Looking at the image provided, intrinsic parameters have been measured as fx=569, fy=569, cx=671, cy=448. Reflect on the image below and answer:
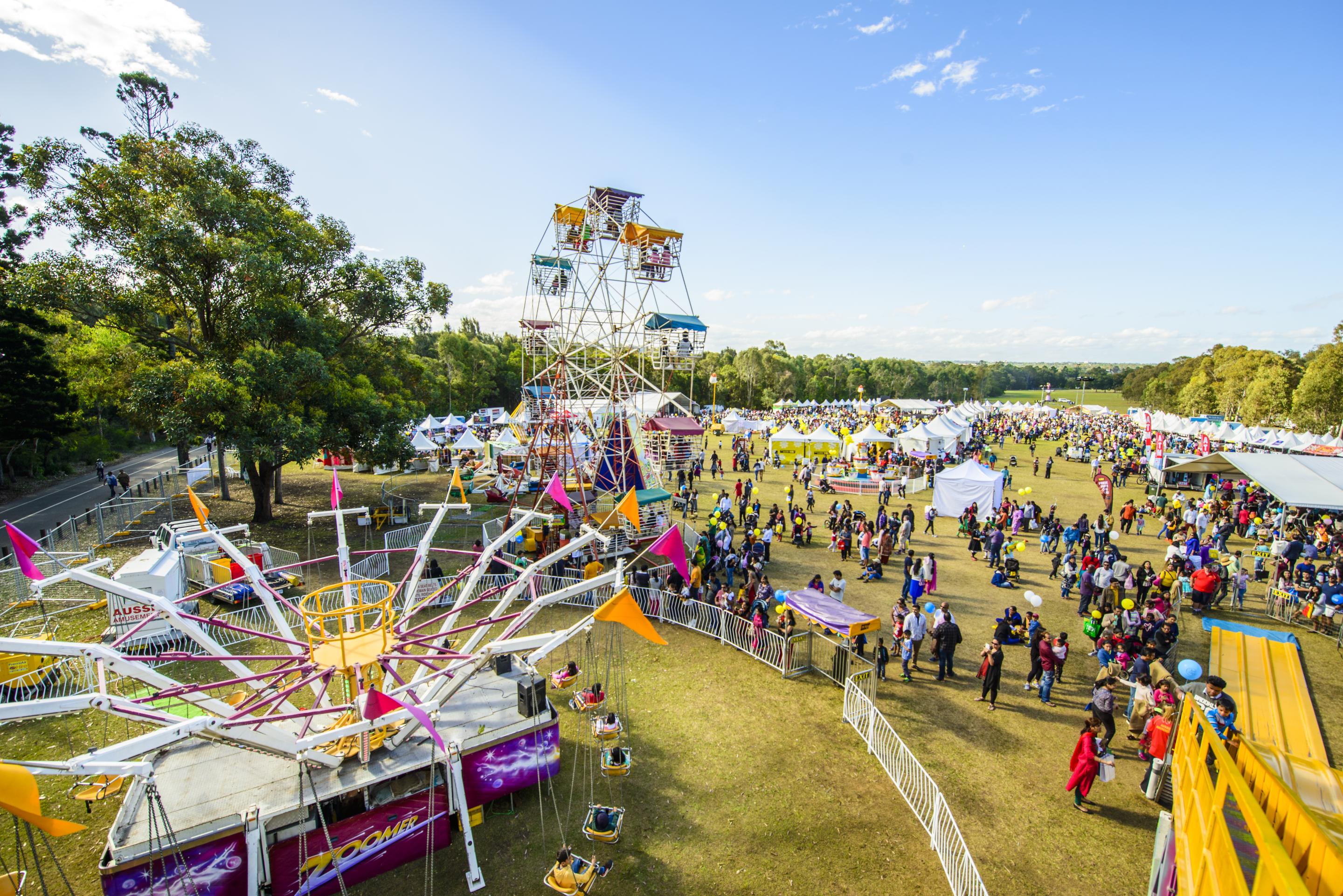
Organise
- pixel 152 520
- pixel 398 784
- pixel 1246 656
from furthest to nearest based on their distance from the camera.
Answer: pixel 152 520 < pixel 1246 656 < pixel 398 784

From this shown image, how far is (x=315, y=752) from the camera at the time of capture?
747cm

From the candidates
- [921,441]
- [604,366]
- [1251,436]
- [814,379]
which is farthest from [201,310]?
[814,379]

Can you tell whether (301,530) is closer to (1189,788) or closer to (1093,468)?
(1189,788)

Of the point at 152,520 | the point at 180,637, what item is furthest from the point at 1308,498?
the point at 152,520

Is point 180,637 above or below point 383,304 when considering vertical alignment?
below

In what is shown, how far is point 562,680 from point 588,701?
135cm

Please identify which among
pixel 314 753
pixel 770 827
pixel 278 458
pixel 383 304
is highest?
pixel 383 304

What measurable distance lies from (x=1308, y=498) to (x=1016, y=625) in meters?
13.1

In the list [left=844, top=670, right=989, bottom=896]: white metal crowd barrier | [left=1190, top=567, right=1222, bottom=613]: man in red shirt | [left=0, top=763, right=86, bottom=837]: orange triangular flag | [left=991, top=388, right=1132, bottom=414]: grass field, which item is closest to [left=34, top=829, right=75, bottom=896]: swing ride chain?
[left=0, top=763, right=86, bottom=837]: orange triangular flag

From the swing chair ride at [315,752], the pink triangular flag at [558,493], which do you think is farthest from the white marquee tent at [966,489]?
the swing chair ride at [315,752]

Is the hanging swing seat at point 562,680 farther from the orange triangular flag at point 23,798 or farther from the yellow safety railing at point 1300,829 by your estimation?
the yellow safety railing at point 1300,829

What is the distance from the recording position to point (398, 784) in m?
7.86

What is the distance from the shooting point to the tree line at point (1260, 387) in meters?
41.8

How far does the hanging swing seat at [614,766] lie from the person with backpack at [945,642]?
22.8ft
